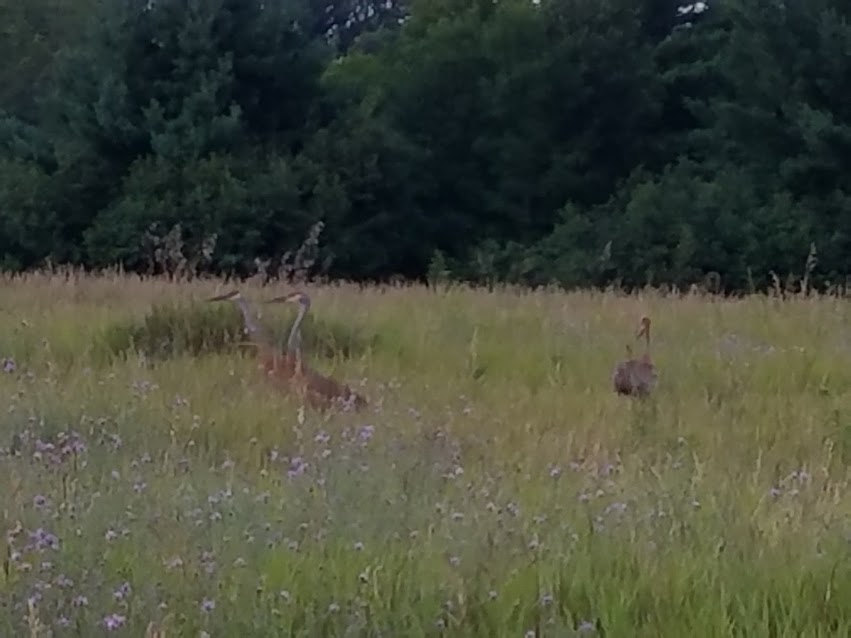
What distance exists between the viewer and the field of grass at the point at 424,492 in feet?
10.4

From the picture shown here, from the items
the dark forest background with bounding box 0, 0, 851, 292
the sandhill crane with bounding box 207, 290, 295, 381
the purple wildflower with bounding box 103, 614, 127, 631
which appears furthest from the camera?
→ the dark forest background with bounding box 0, 0, 851, 292

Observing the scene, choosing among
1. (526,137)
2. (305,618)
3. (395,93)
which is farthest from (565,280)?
(305,618)

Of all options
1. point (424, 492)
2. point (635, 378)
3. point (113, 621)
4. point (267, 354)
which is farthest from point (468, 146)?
point (113, 621)

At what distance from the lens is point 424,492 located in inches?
159

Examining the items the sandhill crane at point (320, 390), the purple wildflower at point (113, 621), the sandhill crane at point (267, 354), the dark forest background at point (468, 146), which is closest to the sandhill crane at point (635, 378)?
the sandhill crane at point (320, 390)

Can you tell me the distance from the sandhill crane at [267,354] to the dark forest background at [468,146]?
15146mm

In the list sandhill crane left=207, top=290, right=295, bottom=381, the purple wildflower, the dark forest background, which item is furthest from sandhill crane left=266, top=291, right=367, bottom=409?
the dark forest background

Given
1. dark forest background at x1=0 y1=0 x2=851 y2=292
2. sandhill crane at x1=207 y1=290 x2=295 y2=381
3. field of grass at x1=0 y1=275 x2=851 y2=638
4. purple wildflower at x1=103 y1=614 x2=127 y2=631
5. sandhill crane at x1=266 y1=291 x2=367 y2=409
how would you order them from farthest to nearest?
dark forest background at x1=0 y1=0 x2=851 y2=292 < sandhill crane at x1=207 y1=290 x2=295 y2=381 < sandhill crane at x1=266 y1=291 x2=367 y2=409 < field of grass at x1=0 y1=275 x2=851 y2=638 < purple wildflower at x1=103 y1=614 x2=127 y2=631

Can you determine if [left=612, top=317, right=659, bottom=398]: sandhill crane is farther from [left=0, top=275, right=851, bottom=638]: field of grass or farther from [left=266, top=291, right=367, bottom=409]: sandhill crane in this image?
[left=266, top=291, right=367, bottom=409]: sandhill crane

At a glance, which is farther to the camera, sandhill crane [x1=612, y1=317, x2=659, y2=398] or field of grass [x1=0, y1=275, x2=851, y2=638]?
sandhill crane [x1=612, y1=317, x2=659, y2=398]

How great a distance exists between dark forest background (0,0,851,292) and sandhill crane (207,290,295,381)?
49.7ft

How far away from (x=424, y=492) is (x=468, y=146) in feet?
86.1

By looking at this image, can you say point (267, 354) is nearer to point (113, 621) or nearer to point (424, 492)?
point (424, 492)

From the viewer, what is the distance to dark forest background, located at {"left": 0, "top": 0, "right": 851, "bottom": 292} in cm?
2498
